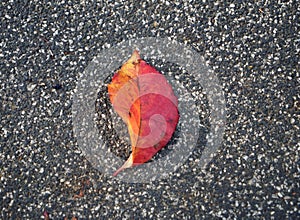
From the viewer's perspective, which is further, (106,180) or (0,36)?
(0,36)

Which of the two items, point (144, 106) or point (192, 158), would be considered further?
point (192, 158)

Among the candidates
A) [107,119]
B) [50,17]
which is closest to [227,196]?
[107,119]

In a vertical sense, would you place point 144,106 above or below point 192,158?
above

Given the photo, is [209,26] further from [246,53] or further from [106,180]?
[106,180]
